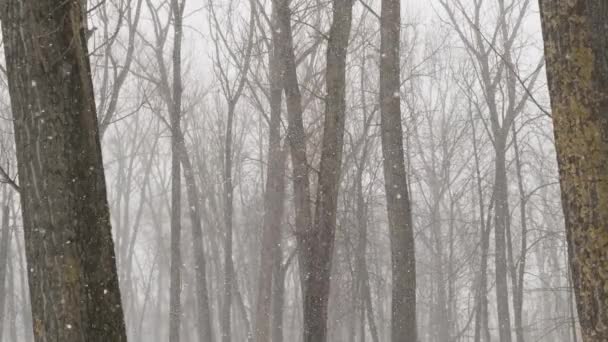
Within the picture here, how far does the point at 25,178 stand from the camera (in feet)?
13.0

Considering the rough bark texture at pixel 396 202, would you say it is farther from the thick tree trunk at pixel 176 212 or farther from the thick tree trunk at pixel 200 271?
the thick tree trunk at pixel 200 271

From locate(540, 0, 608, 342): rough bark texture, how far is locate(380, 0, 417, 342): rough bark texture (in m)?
5.50

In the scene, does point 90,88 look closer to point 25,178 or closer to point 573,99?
point 25,178

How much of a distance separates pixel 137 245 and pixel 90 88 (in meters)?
→ 40.2

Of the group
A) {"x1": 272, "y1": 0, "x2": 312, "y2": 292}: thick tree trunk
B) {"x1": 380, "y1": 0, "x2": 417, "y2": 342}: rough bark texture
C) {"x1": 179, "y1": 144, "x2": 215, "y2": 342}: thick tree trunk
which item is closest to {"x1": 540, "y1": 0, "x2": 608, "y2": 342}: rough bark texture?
{"x1": 272, "y1": 0, "x2": 312, "y2": 292}: thick tree trunk

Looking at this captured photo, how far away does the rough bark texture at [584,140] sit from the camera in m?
3.95

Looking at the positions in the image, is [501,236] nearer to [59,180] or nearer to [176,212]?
[176,212]

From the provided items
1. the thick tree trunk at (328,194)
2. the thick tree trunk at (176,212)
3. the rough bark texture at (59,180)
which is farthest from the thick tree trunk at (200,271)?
the rough bark texture at (59,180)

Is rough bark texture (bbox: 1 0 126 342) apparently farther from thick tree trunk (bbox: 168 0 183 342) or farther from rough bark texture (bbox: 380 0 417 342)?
thick tree trunk (bbox: 168 0 183 342)

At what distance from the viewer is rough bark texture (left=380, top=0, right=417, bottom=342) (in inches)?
378

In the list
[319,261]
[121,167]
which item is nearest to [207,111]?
[121,167]

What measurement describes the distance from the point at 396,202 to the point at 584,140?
573 cm

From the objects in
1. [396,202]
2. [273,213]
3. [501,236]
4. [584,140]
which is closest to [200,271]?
[273,213]

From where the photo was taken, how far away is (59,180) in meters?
3.89
